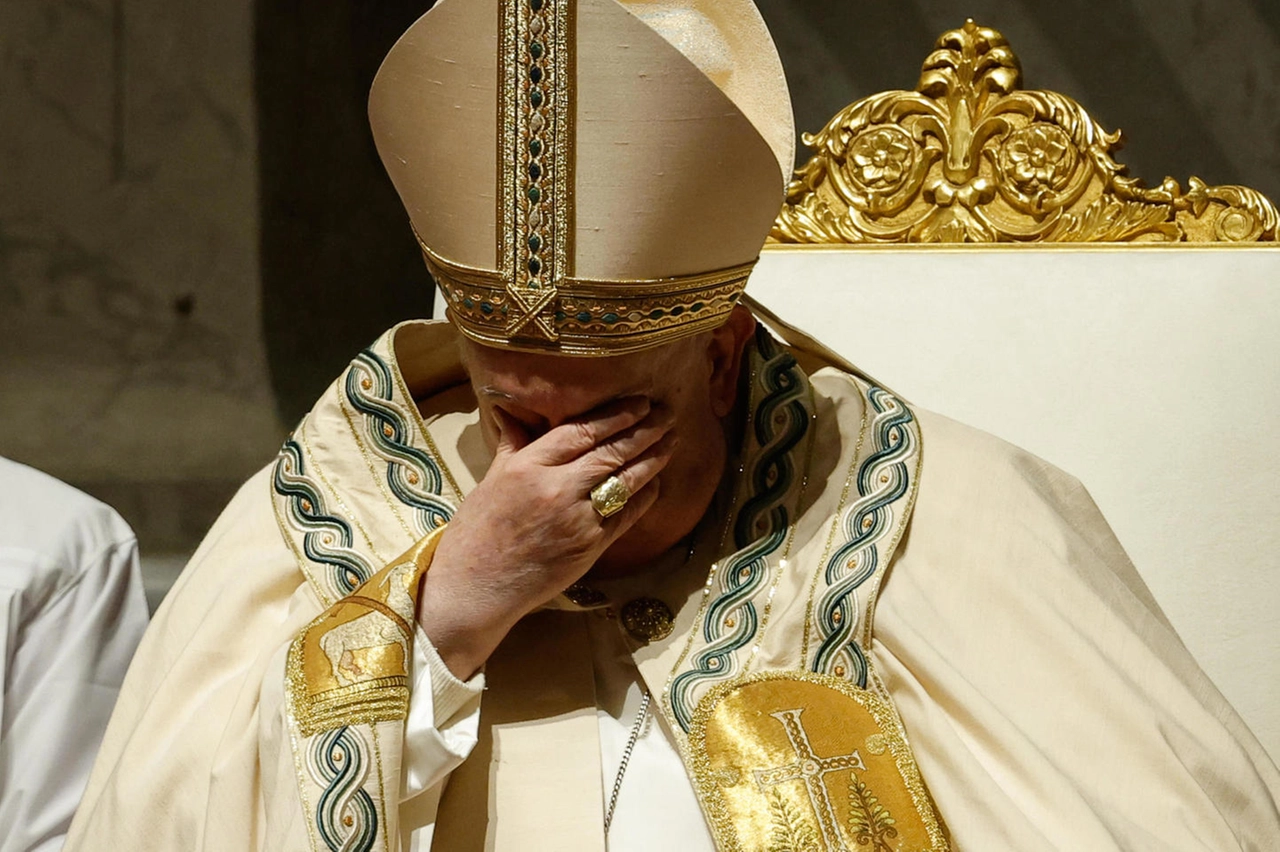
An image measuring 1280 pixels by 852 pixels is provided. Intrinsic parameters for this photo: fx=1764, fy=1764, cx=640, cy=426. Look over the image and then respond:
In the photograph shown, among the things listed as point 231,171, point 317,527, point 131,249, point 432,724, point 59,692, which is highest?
point 231,171

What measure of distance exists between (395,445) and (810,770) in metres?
0.49

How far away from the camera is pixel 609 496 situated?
145 cm

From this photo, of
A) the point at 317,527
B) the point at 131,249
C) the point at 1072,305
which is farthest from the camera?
the point at 131,249

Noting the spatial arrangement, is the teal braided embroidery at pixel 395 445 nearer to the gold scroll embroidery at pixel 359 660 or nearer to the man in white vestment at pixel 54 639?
the gold scroll embroidery at pixel 359 660

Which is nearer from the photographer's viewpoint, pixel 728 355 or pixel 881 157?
pixel 728 355

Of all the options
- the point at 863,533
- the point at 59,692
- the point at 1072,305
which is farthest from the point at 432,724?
the point at 1072,305

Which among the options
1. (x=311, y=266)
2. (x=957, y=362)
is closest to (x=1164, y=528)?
(x=957, y=362)

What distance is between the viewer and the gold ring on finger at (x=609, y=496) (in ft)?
4.75

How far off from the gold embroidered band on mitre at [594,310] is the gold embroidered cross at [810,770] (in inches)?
13.8

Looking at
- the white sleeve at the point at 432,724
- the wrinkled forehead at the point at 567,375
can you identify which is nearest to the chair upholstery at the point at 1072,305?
the wrinkled forehead at the point at 567,375

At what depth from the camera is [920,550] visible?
1609mm

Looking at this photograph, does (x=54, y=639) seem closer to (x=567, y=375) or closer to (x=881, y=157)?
(x=567, y=375)

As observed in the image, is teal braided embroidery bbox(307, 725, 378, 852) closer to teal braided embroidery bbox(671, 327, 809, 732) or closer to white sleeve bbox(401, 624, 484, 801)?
white sleeve bbox(401, 624, 484, 801)

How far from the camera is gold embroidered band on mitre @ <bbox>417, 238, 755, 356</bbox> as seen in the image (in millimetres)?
1410
